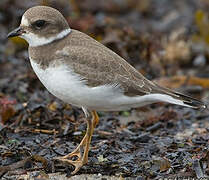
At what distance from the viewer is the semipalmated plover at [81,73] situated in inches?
173

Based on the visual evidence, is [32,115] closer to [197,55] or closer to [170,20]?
[197,55]

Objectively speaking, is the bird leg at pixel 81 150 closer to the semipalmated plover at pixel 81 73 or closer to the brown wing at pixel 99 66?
the semipalmated plover at pixel 81 73

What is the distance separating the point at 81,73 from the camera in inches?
175

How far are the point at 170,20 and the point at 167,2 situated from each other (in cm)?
103

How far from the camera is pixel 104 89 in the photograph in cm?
445

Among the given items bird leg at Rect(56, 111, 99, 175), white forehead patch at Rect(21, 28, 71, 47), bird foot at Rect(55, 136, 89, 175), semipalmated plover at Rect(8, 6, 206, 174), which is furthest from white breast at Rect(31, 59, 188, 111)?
bird foot at Rect(55, 136, 89, 175)

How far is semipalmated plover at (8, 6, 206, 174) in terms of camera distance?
440 centimetres

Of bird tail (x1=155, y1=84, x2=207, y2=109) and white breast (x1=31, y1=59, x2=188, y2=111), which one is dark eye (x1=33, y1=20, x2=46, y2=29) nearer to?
white breast (x1=31, y1=59, x2=188, y2=111)

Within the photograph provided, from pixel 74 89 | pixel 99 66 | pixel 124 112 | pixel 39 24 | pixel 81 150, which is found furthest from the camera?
pixel 124 112

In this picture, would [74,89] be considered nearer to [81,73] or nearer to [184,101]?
[81,73]

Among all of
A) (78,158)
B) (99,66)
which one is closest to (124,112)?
(78,158)

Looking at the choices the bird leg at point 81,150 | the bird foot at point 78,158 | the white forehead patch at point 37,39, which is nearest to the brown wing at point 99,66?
the white forehead patch at point 37,39

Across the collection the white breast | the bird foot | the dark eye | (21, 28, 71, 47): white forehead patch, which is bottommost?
the bird foot

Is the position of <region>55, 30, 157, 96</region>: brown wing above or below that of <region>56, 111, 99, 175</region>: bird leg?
above
